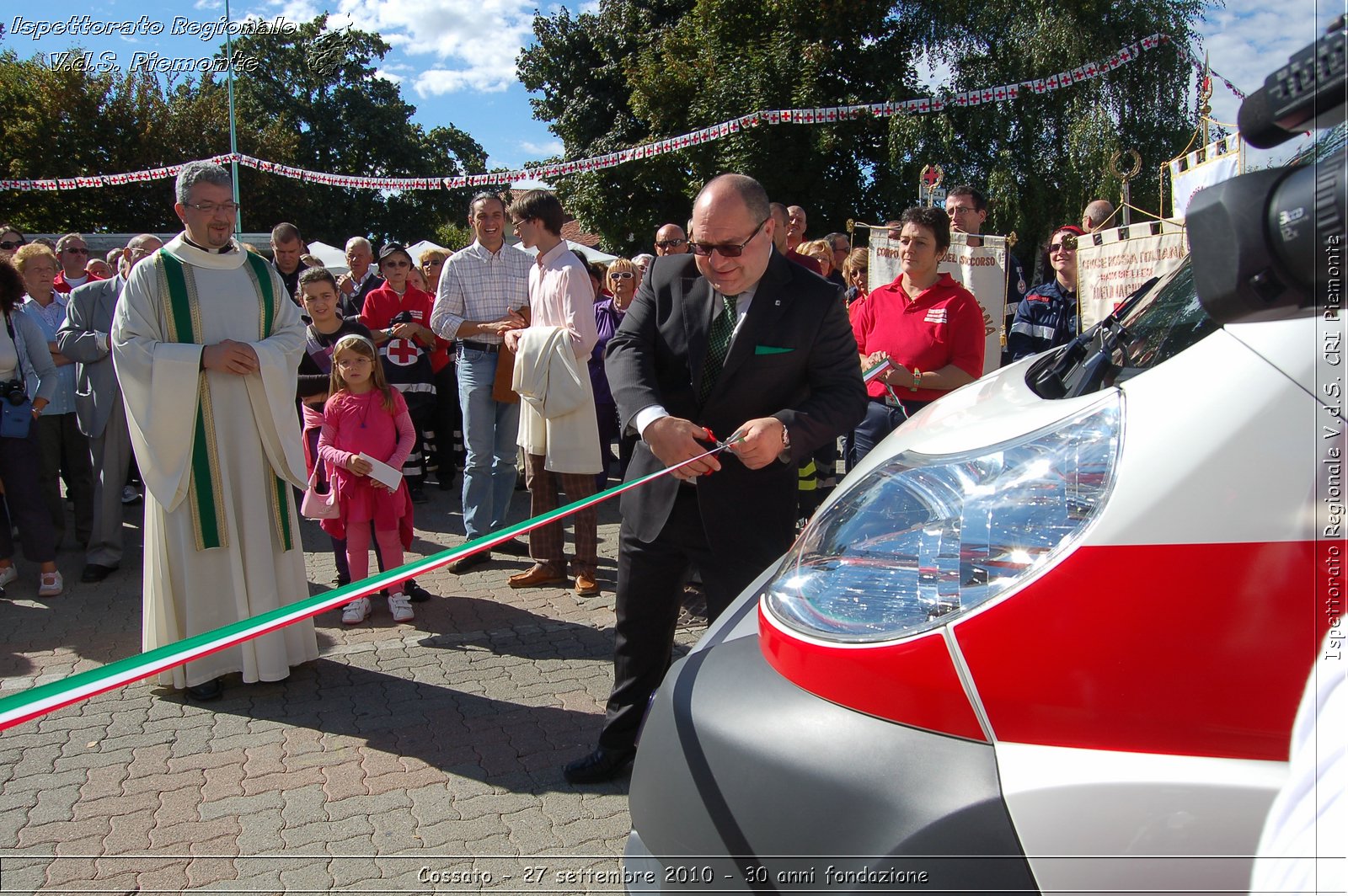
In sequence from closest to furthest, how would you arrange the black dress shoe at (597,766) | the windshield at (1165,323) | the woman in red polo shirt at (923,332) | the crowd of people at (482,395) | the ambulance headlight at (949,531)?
the ambulance headlight at (949,531) → the windshield at (1165,323) → the crowd of people at (482,395) → the black dress shoe at (597,766) → the woman in red polo shirt at (923,332)

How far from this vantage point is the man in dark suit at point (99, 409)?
655cm

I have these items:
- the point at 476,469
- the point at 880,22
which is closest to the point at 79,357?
the point at 476,469

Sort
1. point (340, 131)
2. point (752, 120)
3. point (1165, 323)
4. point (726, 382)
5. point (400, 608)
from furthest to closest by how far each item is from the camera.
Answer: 1. point (340, 131)
2. point (752, 120)
3. point (400, 608)
4. point (726, 382)
5. point (1165, 323)

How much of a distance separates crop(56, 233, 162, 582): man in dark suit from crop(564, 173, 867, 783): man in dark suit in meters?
4.85

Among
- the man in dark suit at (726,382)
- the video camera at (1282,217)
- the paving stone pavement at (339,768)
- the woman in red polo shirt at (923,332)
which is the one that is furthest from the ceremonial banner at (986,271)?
the video camera at (1282,217)

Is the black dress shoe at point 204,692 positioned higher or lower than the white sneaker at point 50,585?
lower

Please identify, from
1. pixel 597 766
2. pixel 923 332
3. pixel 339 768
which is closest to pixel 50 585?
pixel 339 768

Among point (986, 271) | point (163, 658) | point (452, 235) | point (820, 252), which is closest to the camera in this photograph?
point (163, 658)

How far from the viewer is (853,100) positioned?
27047 mm

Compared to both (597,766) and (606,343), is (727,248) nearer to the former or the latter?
(597,766)

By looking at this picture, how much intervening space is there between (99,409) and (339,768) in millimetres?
4303

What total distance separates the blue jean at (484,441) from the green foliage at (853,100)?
503 inches

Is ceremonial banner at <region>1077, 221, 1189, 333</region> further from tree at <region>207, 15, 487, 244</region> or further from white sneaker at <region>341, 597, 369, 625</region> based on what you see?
tree at <region>207, 15, 487, 244</region>

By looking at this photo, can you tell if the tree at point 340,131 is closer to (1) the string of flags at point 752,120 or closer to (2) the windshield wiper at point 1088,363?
(1) the string of flags at point 752,120
